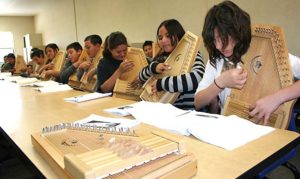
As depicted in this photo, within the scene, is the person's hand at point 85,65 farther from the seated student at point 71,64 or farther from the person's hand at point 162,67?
the person's hand at point 162,67

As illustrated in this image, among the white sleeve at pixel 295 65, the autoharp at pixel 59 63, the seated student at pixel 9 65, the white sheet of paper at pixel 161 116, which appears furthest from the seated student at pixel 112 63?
the seated student at pixel 9 65

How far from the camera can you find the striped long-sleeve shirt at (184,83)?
1674 millimetres

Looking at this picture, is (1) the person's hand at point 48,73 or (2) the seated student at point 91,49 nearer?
(2) the seated student at point 91,49

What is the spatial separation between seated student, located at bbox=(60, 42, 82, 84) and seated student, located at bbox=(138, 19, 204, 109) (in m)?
1.64

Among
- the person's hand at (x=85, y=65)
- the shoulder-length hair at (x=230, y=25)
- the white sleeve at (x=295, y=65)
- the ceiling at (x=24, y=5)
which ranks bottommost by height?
the person's hand at (x=85, y=65)

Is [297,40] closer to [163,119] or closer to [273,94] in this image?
[273,94]

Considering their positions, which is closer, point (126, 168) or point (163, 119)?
point (126, 168)

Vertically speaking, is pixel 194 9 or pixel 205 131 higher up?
pixel 194 9

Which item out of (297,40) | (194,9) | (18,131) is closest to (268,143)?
(18,131)

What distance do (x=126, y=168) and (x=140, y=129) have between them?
1.53 ft

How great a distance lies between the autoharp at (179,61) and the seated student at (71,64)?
1829 mm

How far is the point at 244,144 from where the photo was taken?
0.83 meters

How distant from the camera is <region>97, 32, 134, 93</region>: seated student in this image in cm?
238

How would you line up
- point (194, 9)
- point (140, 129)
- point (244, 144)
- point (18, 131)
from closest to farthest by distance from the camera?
point (244, 144) → point (140, 129) → point (18, 131) → point (194, 9)
